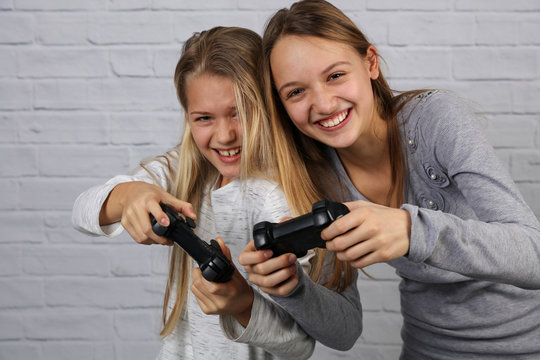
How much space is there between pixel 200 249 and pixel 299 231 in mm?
172

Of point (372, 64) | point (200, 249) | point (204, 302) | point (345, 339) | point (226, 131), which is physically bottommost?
point (345, 339)

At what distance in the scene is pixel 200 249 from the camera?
80 centimetres

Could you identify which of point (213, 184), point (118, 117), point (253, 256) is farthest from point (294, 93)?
point (118, 117)

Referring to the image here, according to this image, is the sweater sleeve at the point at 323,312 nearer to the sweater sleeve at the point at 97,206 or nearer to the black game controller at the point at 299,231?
the black game controller at the point at 299,231

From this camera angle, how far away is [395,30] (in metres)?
1.46

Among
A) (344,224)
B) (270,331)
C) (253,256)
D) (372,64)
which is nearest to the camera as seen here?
(344,224)

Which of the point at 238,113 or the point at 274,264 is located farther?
the point at 238,113

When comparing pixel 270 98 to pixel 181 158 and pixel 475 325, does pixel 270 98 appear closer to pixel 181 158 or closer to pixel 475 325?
pixel 181 158

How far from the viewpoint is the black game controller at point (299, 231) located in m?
0.68

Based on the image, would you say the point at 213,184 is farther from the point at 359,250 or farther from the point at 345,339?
the point at 359,250

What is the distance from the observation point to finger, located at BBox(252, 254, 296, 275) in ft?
2.56

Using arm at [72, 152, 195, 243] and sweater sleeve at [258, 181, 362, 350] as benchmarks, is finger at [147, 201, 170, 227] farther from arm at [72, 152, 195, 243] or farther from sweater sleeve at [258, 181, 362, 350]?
sweater sleeve at [258, 181, 362, 350]

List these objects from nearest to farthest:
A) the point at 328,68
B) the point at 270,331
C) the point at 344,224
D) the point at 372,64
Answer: the point at 344,224, the point at 270,331, the point at 328,68, the point at 372,64

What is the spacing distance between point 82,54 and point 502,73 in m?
1.08
